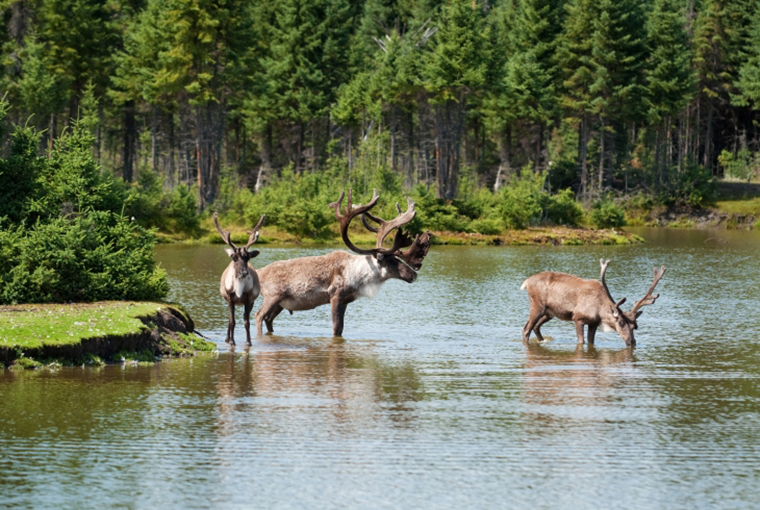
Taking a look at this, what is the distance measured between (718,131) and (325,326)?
83.9m

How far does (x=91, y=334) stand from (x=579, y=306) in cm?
900

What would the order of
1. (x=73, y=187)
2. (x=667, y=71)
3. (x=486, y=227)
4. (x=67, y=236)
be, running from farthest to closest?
(x=667, y=71), (x=486, y=227), (x=73, y=187), (x=67, y=236)

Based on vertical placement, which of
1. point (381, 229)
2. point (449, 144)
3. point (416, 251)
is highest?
point (449, 144)

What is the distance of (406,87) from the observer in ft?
252

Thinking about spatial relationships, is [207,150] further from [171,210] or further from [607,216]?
[607,216]

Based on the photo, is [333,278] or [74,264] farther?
[333,278]

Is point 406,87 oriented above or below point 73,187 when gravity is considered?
above

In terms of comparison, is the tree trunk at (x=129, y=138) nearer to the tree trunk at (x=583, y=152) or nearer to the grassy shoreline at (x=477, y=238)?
the grassy shoreline at (x=477, y=238)

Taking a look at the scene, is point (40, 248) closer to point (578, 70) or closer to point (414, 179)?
point (414, 179)

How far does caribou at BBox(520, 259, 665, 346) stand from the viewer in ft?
66.2

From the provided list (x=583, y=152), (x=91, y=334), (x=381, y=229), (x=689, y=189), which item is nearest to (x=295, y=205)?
(x=583, y=152)

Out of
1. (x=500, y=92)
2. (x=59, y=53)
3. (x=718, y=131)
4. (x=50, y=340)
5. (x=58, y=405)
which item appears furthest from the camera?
(x=718, y=131)

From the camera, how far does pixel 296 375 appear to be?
16.6 m

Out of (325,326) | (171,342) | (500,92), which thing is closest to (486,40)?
(500,92)
